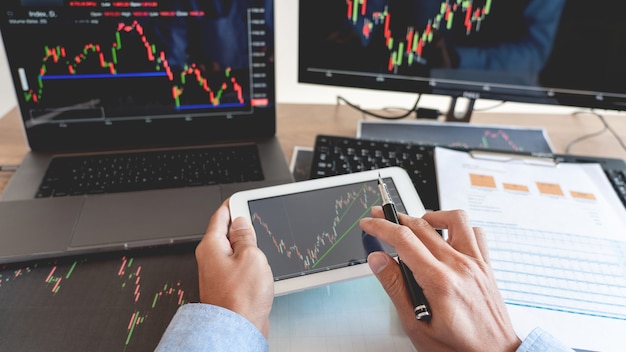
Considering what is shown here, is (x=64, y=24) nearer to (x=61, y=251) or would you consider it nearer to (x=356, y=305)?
(x=61, y=251)

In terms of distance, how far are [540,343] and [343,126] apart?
603 mm

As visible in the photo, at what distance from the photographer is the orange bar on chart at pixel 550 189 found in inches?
27.2

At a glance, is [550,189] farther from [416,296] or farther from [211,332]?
[211,332]

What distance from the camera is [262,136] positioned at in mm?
Answer: 849

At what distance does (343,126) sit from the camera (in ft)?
3.12

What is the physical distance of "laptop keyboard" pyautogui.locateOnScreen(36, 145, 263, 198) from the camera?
0.71 m

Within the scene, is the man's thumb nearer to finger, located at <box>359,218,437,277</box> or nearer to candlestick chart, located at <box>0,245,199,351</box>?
finger, located at <box>359,218,437,277</box>

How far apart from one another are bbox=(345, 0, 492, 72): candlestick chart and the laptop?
16 centimetres

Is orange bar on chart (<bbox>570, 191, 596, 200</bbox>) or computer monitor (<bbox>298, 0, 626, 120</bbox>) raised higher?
computer monitor (<bbox>298, 0, 626, 120</bbox>)

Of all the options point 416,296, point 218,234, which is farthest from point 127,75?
point 416,296

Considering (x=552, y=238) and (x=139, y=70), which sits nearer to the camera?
(x=552, y=238)

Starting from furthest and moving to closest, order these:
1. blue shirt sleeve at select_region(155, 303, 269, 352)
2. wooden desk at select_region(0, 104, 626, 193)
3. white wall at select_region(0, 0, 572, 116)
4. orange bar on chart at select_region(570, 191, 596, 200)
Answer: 1. white wall at select_region(0, 0, 572, 116)
2. wooden desk at select_region(0, 104, 626, 193)
3. orange bar on chart at select_region(570, 191, 596, 200)
4. blue shirt sleeve at select_region(155, 303, 269, 352)

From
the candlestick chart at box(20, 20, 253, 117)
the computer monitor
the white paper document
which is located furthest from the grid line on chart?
the candlestick chart at box(20, 20, 253, 117)

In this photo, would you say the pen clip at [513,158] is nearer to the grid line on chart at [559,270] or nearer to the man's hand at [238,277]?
the grid line on chart at [559,270]
